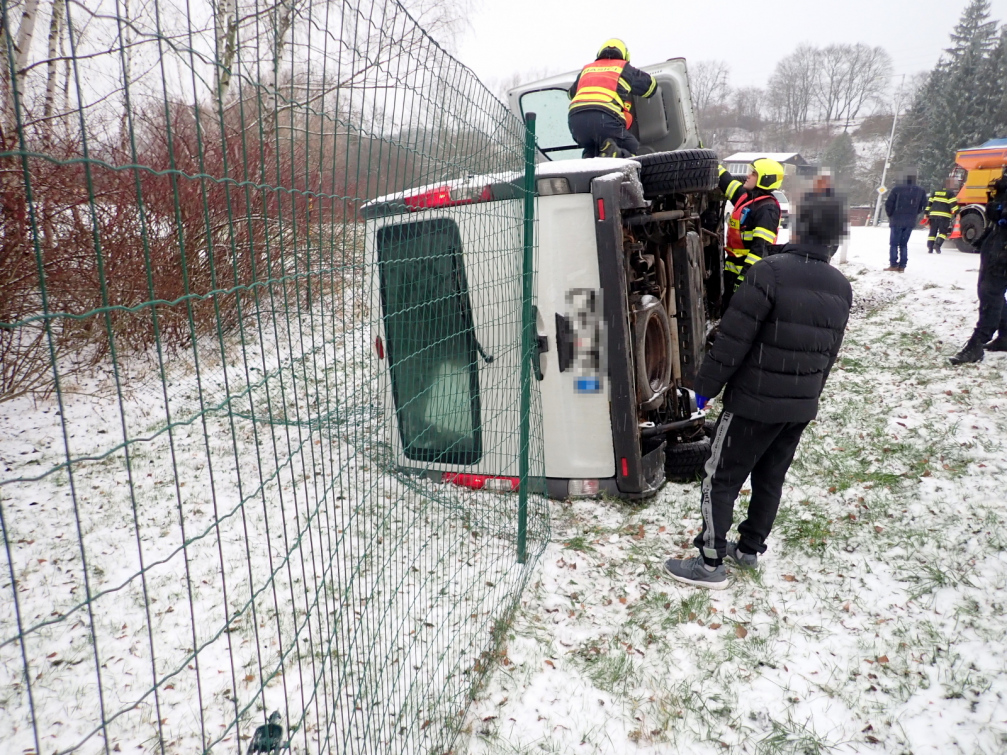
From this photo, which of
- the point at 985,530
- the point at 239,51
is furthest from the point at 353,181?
the point at 985,530

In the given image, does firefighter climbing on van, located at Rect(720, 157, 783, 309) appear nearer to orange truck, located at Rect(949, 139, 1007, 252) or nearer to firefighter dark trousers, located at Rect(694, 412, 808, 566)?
firefighter dark trousers, located at Rect(694, 412, 808, 566)

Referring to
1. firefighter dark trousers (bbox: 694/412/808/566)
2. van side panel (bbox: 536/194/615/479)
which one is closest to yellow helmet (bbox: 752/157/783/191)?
van side panel (bbox: 536/194/615/479)

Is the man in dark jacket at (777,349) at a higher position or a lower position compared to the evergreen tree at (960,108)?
lower

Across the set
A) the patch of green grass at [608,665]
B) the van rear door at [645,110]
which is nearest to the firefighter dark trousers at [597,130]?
the van rear door at [645,110]

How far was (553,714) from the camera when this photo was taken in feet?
7.95

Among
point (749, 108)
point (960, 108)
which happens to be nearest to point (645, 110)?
point (960, 108)

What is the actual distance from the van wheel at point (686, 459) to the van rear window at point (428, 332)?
2003 mm

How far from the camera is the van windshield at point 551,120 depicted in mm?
6148

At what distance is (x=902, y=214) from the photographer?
1078 centimetres

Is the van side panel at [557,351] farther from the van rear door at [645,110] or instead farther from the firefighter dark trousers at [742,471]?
the van rear door at [645,110]

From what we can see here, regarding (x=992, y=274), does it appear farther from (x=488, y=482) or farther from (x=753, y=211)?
(x=488, y=482)

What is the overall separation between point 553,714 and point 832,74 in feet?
255

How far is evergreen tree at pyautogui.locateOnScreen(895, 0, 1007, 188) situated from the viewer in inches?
1305

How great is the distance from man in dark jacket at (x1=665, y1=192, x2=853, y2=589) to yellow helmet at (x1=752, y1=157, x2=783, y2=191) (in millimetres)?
3061
